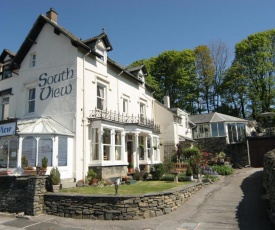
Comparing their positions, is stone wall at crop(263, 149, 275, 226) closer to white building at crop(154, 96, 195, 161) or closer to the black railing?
the black railing

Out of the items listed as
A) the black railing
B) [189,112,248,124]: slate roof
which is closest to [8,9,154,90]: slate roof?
the black railing

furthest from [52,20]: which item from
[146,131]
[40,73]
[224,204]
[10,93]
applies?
[224,204]

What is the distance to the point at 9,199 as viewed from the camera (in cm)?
1262

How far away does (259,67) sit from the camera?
4103 centimetres

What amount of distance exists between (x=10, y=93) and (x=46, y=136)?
26.2 feet

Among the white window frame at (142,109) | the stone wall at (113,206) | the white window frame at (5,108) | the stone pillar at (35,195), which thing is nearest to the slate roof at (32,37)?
the white window frame at (5,108)

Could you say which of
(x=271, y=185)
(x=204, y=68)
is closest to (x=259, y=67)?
(x=204, y=68)

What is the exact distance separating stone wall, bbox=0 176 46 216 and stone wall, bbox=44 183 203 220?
0.71m

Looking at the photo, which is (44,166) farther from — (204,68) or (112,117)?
(204,68)

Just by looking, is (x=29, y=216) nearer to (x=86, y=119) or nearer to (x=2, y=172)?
(x=2, y=172)

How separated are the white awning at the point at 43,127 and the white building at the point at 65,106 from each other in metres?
0.05

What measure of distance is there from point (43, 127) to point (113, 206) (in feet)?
25.0

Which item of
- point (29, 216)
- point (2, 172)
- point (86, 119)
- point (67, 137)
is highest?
point (86, 119)

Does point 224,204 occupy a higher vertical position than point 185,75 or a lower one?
lower
